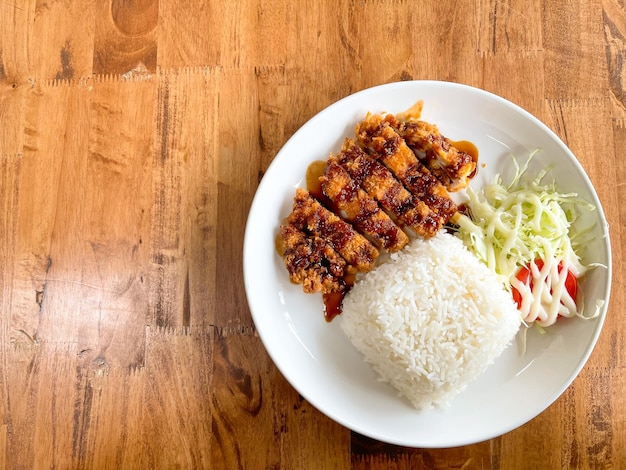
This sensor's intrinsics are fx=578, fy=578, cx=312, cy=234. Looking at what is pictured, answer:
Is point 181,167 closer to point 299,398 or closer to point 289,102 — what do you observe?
point 289,102

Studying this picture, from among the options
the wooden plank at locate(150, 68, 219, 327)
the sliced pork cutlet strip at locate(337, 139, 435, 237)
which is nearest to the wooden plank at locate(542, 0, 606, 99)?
the sliced pork cutlet strip at locate(337, 139, 435, 237)

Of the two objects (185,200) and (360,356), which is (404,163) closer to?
(360,356)

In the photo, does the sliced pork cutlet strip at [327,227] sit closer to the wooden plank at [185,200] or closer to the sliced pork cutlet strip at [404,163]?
the sliced pork cutlet strip at [404,163]

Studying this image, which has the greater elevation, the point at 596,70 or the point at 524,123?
the point at 596,70

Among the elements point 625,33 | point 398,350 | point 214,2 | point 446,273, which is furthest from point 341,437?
point 625,33

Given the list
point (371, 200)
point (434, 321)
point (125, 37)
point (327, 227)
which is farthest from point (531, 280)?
point (125, 37)

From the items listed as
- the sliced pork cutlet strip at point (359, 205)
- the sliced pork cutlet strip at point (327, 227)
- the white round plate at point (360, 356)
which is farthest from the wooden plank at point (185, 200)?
the sliced pork cutlet strip at point (359, 205)

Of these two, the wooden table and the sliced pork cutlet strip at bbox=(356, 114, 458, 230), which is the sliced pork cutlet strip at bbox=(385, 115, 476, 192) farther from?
the wooden table
